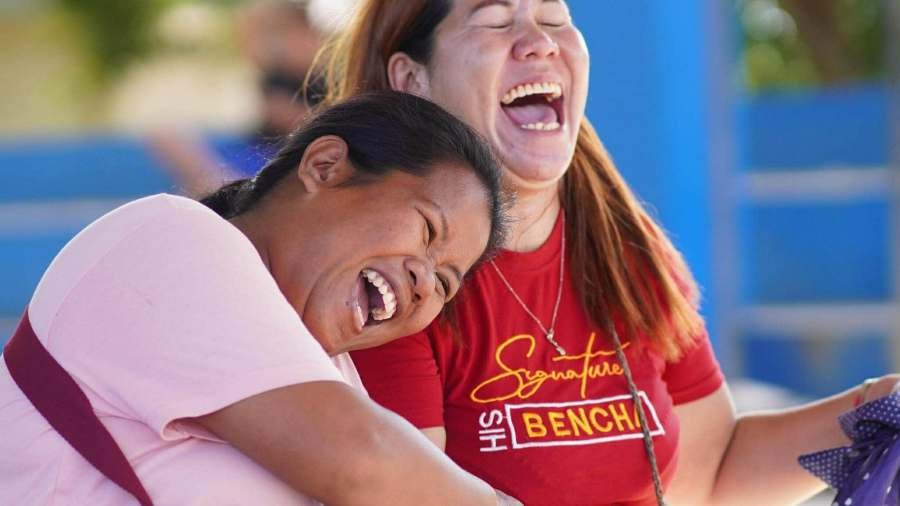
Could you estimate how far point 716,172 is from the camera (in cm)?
525

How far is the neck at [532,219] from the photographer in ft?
7.20

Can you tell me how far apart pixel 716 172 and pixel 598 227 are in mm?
3081

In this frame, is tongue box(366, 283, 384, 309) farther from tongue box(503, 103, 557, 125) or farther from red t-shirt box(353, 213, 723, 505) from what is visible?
tongue box(503, 103, 557, 125)

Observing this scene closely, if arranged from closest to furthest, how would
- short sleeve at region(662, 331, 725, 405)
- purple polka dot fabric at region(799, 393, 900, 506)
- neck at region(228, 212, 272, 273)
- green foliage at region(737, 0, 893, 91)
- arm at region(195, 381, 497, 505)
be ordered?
arm at region(195, 381, 497, 505) < neck at region(228, 212, 272, 273) < purple polka dot fabric at region(799, 393, 900, 506) < short sleeve at region(662, 331, 725, 405) < green foliage at region(737, 0, 893, 91)

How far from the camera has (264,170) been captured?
68.9 inches

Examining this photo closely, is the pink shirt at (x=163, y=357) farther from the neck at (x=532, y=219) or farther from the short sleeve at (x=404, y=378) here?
the neck at (x=532, y=219)

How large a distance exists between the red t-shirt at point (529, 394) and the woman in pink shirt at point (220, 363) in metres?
0.35

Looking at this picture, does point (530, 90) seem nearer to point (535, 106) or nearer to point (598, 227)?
point (535, 106)

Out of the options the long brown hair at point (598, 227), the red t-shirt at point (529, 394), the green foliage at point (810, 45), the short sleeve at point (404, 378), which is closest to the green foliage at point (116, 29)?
the green foliage at point (810, 45)

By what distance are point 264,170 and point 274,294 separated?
0.32 metres

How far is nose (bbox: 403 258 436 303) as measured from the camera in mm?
1639

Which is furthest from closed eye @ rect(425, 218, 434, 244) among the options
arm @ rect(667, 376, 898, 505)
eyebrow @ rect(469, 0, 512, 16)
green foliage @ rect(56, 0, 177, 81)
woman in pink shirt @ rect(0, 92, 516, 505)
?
green foliage @ rect(56, 0, 177, 81)

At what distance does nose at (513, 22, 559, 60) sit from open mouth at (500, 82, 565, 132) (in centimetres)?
5

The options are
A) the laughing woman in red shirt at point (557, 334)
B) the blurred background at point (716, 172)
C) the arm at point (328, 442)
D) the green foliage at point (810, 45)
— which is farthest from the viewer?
the green foliage at point (810, 45)
